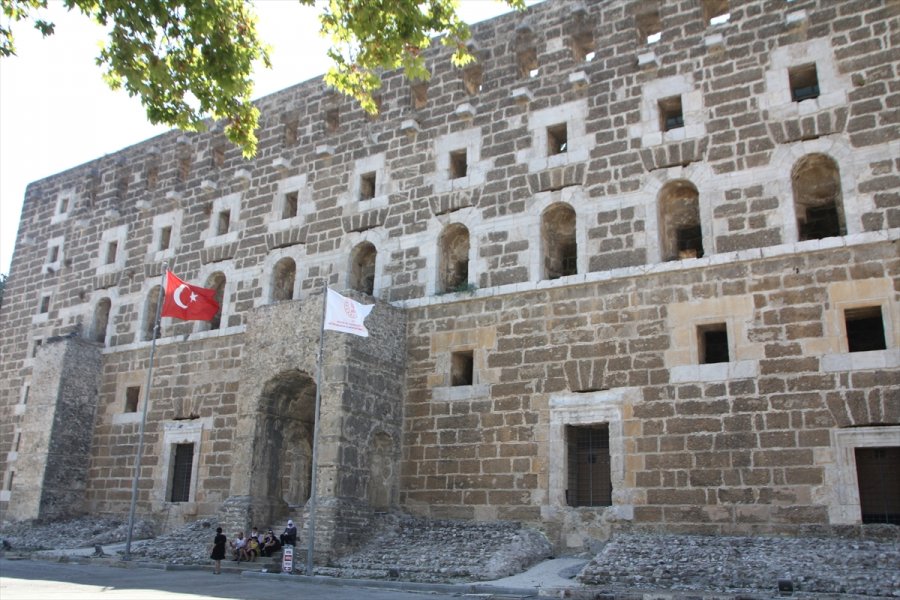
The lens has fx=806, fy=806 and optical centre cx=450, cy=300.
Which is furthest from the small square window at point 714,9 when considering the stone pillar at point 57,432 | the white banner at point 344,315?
the stone pillar at point 57,432

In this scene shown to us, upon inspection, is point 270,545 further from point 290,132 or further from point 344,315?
point 290,132

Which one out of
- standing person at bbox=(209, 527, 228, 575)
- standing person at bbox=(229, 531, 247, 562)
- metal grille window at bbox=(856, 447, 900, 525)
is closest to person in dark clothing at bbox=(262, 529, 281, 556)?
standing person at bbox=(229, 531, 247, 562)

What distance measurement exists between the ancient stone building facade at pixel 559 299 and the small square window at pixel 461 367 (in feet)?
0.61

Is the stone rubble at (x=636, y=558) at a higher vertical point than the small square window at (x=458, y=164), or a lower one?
lower

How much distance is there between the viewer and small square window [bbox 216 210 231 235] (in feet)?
74.6

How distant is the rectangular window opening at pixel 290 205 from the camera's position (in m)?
21.5

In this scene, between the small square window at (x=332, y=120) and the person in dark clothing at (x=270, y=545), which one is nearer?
the person in dark clothing at (x=270, y=545)

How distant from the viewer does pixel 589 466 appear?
1558 cm

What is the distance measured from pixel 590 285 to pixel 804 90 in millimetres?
5516

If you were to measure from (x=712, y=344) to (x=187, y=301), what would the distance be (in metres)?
12.7

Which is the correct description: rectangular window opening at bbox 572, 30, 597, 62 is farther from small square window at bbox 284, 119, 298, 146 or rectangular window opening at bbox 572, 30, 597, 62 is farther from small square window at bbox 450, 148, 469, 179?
small square window at bbox 284, 119, 298, 146

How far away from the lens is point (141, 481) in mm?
21500

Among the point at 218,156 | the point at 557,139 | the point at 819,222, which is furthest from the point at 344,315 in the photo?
the point at 218,156

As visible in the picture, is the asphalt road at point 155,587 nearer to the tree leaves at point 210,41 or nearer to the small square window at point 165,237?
the tree leaves at point 210,41
